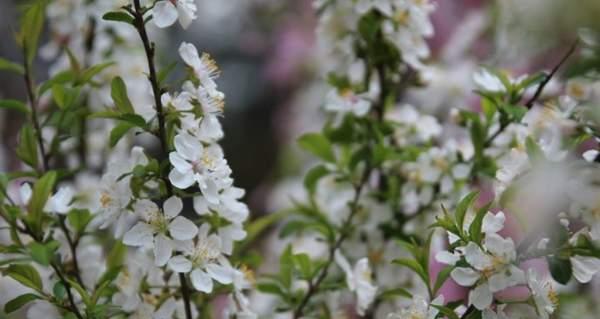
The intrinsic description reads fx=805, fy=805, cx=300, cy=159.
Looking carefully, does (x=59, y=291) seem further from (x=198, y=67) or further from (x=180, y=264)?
(x=198, y=67)

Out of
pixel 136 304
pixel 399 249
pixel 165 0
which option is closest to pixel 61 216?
pixel 136 304

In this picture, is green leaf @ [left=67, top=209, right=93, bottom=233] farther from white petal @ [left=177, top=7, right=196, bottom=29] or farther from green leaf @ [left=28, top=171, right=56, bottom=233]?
white petal @ [left=177, top=7, right=196, bottom=29]

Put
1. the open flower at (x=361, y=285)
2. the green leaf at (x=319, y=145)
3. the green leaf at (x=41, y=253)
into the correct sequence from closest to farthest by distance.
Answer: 1. the green leaf at (x=41, y=253)
2. the open flower at (x=361, y=285)
3. the green leaf at (x=319, y=145)

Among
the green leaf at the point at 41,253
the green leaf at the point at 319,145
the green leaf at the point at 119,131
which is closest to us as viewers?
the green leaf at the point at 41,253

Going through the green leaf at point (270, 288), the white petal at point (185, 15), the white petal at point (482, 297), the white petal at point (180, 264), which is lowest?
the green leaf at point (270, 288)

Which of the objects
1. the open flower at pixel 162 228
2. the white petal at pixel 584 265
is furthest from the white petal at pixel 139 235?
the white petal at pixel 584 265

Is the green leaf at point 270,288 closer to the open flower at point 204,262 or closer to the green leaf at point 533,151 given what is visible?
the open flower at point 204,262

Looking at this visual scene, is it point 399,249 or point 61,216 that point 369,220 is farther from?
point 61,216

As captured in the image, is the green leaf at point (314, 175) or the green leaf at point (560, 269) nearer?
the green leaf at point (560, 269)
